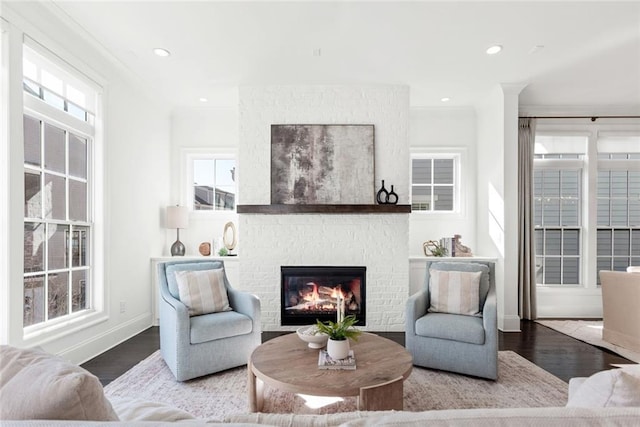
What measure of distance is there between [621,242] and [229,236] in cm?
540

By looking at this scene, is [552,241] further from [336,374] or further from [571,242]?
[336,374]

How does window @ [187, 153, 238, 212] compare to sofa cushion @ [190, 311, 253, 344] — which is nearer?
sofa cushion @ [190, 311, 253, 344]

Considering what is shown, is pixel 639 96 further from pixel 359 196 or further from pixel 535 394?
pixel 535 394

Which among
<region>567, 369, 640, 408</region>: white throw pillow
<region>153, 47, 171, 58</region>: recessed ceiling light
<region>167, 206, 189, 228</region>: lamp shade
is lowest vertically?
<region>567, 369, 640, 408</region>: white throw pillow

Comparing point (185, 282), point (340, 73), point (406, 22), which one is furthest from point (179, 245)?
point (406, 22)

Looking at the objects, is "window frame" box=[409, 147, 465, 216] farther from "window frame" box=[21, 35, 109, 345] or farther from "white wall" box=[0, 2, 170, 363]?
"window frame" box=[21, 35, 109, 345]

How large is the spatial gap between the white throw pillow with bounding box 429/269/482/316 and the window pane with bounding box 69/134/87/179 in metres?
3.34

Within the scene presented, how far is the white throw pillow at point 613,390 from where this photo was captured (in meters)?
0.80

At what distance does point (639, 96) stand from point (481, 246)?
271 centimetres

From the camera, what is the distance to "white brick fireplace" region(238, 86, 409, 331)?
405 centimetres

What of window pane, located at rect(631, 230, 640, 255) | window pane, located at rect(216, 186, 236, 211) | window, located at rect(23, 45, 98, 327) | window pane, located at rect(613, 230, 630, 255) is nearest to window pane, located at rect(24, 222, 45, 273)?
window, located at rect(23, 45, 98, 327)

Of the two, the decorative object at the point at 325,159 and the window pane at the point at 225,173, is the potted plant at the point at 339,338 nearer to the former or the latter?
the decorative object at the point at 325,159

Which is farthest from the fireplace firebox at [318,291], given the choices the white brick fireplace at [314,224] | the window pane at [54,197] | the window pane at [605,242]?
the window pane at [605,242]

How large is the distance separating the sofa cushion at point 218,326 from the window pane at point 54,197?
141 centimetres
